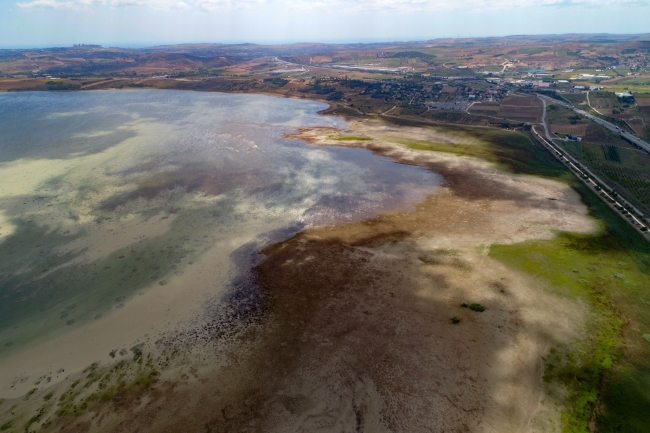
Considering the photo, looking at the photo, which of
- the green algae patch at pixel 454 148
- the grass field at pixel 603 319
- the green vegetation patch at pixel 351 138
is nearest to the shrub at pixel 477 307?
the grass field at pixel 603 319

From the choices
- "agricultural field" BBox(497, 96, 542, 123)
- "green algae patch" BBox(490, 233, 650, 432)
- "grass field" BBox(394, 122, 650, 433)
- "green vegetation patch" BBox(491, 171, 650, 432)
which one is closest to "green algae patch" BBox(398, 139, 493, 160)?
"grass field" BBox(394, 122, 650, 433)

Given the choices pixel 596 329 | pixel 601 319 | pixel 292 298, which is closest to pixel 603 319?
pixel 601 319

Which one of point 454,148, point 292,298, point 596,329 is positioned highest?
point 454,148

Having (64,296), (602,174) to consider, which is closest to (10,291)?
(64,296)

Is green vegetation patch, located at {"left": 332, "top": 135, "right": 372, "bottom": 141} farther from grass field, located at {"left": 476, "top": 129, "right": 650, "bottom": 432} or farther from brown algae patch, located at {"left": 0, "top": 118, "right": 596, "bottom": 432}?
grass field, located at {"left": 476, "top": 129, "right": 650, "bottom": 432}

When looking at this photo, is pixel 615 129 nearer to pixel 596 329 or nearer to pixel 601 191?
pixel 601 191

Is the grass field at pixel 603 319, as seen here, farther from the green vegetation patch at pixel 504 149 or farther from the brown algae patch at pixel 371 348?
the green vegetation patch at pixel 504 149
